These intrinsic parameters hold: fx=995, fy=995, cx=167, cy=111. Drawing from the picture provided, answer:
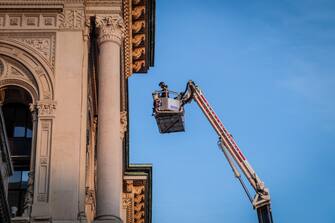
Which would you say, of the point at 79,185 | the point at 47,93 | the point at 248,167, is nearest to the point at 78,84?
the point at 47,93

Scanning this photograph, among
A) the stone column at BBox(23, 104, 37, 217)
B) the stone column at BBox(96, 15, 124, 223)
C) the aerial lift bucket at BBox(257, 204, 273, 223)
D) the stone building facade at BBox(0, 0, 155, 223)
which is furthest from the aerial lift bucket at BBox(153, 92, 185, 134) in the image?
the stone column at BBox(23, 104, 37, 217)

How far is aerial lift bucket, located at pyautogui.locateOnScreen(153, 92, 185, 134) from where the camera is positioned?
54125 millimetres

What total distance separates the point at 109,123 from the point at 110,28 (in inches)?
202

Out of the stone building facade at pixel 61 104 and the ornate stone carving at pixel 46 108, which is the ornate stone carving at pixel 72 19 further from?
the ornate stone carving at pixel 46 108

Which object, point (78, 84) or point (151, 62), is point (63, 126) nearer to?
point (78, 84)

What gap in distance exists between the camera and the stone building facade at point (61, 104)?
1699 inches

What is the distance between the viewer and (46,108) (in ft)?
149

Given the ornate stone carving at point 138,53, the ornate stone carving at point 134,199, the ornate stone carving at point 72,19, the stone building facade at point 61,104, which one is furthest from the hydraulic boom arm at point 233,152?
the ornate stone carving at point 134,199

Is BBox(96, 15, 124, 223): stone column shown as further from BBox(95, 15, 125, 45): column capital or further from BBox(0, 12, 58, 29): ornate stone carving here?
BBox(0, 12, 58, 29): ornate stone carving

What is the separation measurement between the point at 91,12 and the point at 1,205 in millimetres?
16278

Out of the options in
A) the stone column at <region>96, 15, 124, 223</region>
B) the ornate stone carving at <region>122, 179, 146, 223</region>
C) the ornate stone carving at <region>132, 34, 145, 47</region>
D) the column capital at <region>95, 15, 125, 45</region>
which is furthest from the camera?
the ornate stone carving at <region>122, 179, 146, 223</region>

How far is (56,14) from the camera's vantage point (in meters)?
48.0

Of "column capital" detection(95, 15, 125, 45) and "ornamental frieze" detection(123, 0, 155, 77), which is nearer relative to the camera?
"column capital" detection(95, 15, 125, 45)

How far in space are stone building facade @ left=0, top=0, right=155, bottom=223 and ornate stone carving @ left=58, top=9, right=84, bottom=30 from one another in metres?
0.05
